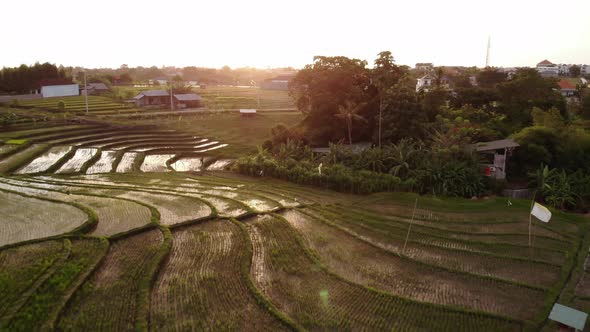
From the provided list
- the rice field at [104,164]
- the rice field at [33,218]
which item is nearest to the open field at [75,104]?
the rice field at [104,164]

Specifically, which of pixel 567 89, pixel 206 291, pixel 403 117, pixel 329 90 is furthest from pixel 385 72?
pixel 567 89

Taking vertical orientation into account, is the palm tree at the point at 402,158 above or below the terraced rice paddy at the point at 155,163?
above

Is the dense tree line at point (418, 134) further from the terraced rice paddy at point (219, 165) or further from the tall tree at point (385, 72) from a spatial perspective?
the terraced rice paddy at point (219, 165)

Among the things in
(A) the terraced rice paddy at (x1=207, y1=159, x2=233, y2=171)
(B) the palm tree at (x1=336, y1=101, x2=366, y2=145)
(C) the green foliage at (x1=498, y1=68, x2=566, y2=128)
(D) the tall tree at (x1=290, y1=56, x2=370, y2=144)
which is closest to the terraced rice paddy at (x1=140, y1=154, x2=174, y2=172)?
(A) the terraced rice paddy at (x1=207, y1=159, x2=233, y2=171)

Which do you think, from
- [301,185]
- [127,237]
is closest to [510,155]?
[301,185]

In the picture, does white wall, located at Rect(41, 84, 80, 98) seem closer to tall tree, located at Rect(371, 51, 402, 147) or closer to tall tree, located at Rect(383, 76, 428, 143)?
tall tree, located at Rect(371, 51, 402, 147)
